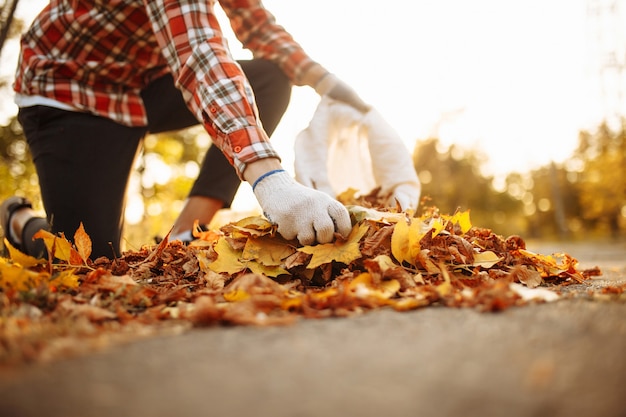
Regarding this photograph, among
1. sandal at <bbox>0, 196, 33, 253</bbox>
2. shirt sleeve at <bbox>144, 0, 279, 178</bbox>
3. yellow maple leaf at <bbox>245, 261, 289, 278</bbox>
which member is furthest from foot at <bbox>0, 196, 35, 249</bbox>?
yellow maple leaf at <bbox>245, 261, 289, 278</bbox>

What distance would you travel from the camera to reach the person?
4.52ft

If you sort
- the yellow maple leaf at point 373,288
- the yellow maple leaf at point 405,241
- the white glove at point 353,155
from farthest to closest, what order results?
the white glove at point 353,155, the yellow maple leaf at point 405,241, the yellow maple leaf at point 373,288

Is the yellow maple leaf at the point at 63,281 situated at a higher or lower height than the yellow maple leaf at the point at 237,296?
Answer: higher

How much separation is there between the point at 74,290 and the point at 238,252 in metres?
0.46

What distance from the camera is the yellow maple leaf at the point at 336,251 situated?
49.8 inches

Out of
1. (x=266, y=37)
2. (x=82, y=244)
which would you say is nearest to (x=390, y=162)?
(x=266, y=37)

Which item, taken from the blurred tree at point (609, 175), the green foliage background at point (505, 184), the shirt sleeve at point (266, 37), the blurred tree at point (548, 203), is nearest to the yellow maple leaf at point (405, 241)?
the shirt sleeve at point (266, 37)

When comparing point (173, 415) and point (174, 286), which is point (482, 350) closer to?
point (173, 415)

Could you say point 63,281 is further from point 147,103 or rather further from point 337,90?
point 337,90

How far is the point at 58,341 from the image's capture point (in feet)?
2.15

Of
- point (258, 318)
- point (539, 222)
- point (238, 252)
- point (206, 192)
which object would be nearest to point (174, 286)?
point (238, 252)

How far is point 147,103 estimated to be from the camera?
2199 mm

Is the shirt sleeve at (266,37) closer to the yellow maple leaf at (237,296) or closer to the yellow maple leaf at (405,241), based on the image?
the yellow maple leaf at (405,241)

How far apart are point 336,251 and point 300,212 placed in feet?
0.50
